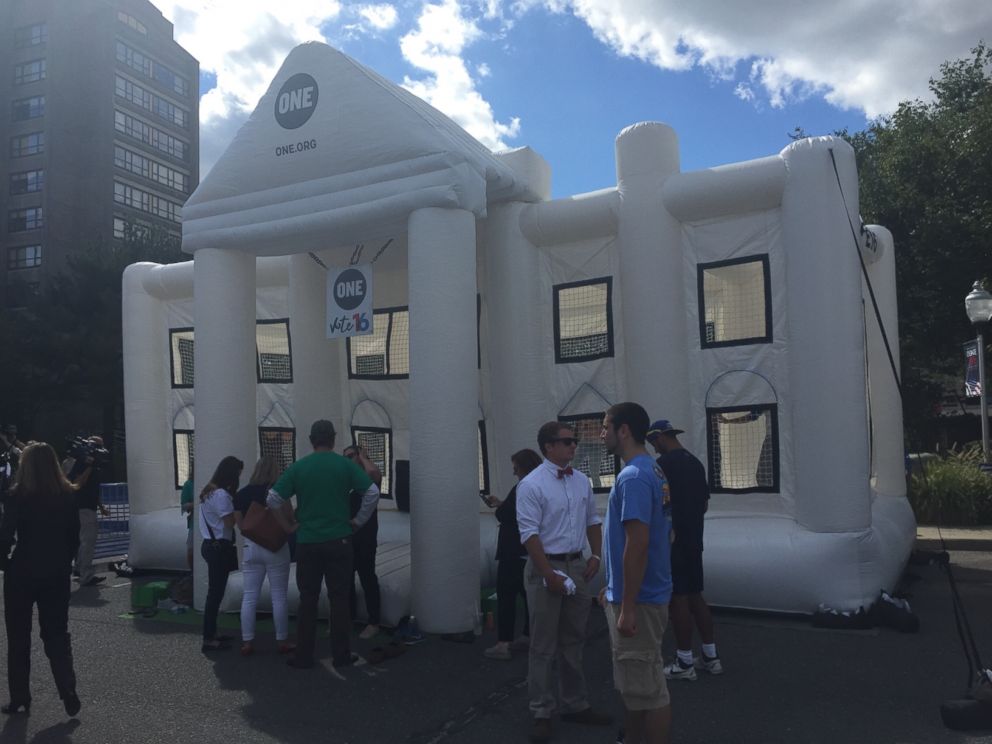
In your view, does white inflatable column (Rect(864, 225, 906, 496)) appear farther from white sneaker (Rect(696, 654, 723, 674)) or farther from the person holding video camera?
the person holding video camera

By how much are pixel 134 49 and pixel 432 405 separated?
2026 inches

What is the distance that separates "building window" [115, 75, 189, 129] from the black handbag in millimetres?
48646

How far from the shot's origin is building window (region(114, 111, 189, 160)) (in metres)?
47.8

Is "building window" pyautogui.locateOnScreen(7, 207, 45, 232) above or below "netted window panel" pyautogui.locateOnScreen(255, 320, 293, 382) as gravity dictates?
above

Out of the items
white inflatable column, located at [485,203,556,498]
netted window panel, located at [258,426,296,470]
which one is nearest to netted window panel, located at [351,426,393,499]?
netted window panel, located at [258,426,296,470]

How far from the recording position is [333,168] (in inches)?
297

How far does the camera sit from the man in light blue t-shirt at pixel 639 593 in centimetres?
354

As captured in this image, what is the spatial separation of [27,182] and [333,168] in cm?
4462

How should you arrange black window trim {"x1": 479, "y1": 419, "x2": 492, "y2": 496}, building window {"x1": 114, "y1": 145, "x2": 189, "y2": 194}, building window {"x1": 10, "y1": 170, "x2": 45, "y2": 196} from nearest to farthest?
black window trim {"x1": 479, "y1": 419, "x2": 492, "y2": 496}, building window {"x1": 10, "y1": 170, "x2": 45, "y2": 196}, building window {"x1": 114, "y1": 145, "x2": 189, "y2": 194}

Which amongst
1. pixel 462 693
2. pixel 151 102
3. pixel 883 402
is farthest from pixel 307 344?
pixel 151 102

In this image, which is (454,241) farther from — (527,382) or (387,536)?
(387,536)

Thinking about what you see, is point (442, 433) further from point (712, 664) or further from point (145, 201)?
point (145, 201)

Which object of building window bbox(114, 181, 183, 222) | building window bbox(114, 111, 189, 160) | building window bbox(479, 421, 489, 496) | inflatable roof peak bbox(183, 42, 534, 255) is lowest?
building window bbox(479, 421, 489, 496)

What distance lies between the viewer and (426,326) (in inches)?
265
